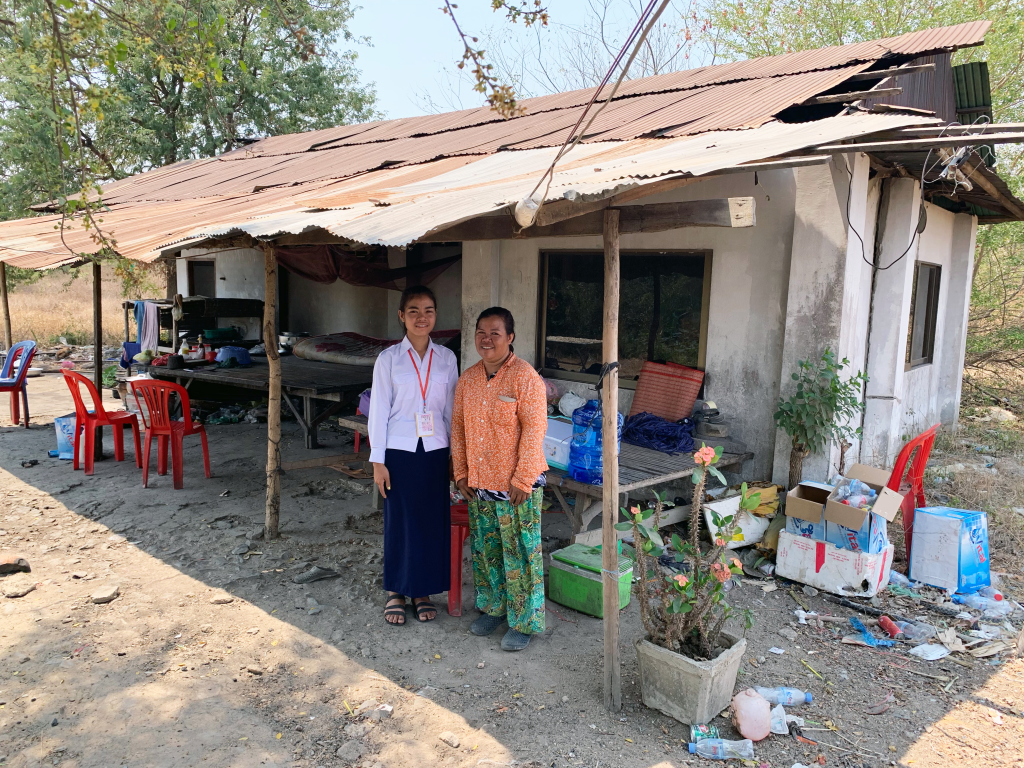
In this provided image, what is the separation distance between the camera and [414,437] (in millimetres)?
3600

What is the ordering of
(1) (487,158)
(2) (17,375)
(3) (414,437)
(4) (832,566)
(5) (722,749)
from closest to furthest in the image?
(5) (722,749) → (3) (414,437) → (4) (832,566) → (1) (487,158) → (2) (17,375)

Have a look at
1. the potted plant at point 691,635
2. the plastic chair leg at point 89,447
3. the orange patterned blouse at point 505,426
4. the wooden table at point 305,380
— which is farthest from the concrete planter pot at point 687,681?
the plastic chair leg at point 89,447

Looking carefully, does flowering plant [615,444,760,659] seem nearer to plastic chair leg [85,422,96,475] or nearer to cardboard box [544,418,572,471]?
cardboard box [544,418,572,471]

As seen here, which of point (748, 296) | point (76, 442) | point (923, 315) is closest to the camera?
point (748, 296)

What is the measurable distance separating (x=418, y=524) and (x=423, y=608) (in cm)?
51

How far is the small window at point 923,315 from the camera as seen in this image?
7137 mm

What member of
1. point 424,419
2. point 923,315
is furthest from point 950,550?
point 923,315

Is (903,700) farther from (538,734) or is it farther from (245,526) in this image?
(245,526)

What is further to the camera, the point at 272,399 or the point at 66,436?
the point at 66,436

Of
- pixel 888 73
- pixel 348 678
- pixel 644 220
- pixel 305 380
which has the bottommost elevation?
pixel 348 678

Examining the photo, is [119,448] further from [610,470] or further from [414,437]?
[610,470]

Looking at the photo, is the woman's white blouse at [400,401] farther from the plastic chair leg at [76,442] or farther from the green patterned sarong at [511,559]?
the plastic chair leg at [76,442]

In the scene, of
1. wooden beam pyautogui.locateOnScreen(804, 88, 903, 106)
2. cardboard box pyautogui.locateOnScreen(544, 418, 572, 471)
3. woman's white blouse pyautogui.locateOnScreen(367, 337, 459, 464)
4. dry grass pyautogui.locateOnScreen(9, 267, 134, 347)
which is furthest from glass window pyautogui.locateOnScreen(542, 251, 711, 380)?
dry grass pyautogui.locateOnScreen(9, 267, 134, 347)

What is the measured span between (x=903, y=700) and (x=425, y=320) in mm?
2826
